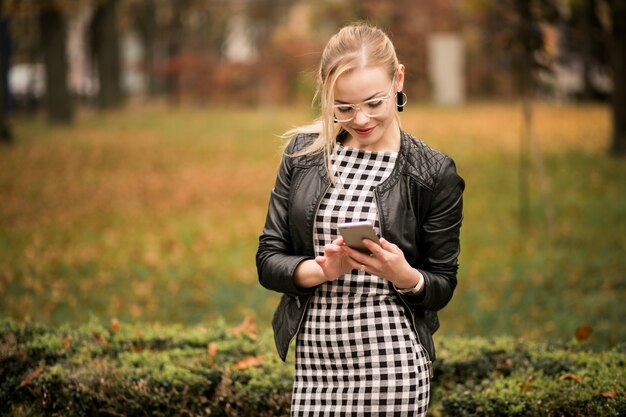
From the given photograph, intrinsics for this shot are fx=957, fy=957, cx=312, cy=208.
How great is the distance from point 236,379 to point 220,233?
26.5 feet

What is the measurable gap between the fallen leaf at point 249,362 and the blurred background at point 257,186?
1281 millimetres

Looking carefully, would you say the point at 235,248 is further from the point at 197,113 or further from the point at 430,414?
the point at 197,113

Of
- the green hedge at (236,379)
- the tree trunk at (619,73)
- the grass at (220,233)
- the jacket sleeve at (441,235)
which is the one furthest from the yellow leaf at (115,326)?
the tree trunk at (619,73)

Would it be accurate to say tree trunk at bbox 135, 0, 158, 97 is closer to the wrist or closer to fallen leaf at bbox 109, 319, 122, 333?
fallen leaf at bbox 109, 319, 122, 333

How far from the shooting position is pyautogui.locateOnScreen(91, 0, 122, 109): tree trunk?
1294 inches

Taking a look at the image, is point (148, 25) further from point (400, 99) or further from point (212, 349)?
point (400, 99)

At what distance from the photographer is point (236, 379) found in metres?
4.49

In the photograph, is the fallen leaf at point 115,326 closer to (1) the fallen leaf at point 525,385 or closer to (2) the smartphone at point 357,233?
(1) the fallen leaf at point 525,385

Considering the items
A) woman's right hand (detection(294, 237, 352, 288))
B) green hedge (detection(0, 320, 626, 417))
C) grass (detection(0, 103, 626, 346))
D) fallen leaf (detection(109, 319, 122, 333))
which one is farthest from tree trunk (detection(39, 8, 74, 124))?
woman's right hand (detection(294, 237, 352, 288))

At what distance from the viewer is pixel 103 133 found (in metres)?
25.4

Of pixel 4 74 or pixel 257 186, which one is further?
pixel 4 74

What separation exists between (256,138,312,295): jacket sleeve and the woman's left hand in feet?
0.89

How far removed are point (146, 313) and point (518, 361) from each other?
4663 millimetres

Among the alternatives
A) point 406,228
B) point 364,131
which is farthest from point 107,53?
point 406,228
